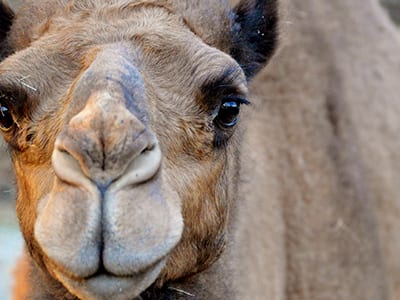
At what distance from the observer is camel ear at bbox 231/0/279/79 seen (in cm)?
462

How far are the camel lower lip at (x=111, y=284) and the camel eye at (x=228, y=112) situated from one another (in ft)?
2.43

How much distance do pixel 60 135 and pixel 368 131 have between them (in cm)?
349

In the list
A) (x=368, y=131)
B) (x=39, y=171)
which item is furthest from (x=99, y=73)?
(x=368, y=131)

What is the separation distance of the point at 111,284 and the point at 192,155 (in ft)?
2.26

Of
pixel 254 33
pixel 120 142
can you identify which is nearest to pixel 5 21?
pixel 254 33

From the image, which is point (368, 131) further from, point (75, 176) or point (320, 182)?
point (75, 176)

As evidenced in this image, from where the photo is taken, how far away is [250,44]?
186 inches

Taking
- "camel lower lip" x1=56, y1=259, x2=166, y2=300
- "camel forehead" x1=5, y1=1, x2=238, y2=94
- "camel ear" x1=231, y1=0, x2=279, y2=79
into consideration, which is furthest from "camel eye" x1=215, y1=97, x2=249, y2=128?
"camel lower lip" x1=56, y1=259, x2=166, y2=300

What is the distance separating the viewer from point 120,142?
10.8 ft

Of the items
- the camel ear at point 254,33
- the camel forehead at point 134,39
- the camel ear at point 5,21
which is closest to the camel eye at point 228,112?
the camel forehead at point 134,39

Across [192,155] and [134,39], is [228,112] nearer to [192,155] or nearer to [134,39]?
[192,155]

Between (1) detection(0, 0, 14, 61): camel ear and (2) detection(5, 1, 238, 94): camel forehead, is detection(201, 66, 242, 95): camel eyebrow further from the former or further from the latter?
(1) detection(0, 0, 14, 61): camel ear

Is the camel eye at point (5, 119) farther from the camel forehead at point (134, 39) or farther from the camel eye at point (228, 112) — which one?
the camel eye at point (228, 112)

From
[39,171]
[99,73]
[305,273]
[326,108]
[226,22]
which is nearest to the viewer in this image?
[99,73]
